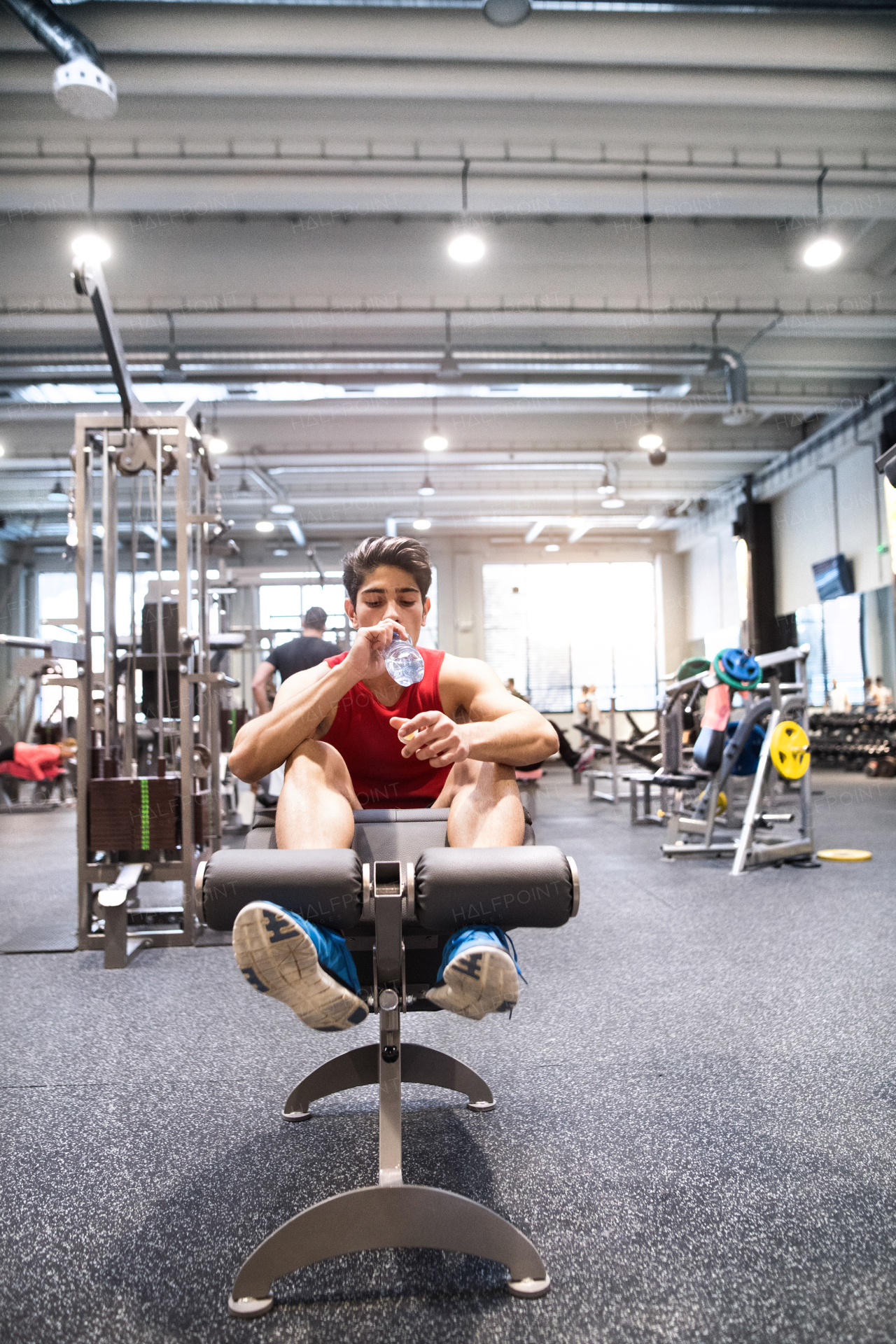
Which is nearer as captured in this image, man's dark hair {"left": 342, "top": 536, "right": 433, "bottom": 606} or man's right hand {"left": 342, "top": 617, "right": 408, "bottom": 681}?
man's right hand {"left": 342, "top": 617, "right": 408, "bottom": 681}

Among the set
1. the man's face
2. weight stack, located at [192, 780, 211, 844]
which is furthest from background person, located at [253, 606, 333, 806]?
the man's face

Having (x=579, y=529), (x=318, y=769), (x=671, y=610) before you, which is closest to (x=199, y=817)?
(x=318, y=769)

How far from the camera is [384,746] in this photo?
162 cm

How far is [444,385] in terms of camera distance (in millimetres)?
7277

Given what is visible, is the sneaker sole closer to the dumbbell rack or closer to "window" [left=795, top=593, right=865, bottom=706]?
the dumbbell rack

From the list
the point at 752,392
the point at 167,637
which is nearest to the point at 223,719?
the point at 167,637

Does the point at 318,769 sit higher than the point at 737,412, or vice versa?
the point at 737,412

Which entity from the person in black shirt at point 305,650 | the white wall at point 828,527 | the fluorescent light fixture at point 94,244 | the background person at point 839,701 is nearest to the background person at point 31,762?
the person in black shirt at point 305,650

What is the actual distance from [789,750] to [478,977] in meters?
3.51

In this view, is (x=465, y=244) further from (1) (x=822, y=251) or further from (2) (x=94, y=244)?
(1) (x=822, y=251)

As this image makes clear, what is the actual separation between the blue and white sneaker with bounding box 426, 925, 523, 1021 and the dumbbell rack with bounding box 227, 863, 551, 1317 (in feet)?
0.28

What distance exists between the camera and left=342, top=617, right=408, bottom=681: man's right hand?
4.67ft

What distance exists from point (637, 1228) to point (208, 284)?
6106mm

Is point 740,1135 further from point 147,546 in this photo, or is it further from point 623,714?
point 147,546
